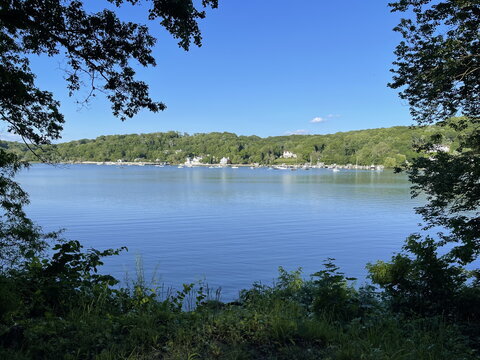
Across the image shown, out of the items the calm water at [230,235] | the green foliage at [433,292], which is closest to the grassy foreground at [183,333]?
the green foliage at [433,292]

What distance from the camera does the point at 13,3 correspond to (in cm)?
572

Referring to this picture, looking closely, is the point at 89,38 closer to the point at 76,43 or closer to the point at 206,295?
the point at 76,43

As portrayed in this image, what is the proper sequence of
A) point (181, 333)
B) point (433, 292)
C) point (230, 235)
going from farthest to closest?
1. point (230, 235)
2. point (433, 292)
3. point (181, 333)

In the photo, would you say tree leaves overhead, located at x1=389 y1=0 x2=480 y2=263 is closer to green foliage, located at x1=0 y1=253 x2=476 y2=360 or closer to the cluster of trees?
the cluster of trees

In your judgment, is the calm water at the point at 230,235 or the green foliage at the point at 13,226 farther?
the calm water at the point at 230,235

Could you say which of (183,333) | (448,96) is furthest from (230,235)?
(183,333)

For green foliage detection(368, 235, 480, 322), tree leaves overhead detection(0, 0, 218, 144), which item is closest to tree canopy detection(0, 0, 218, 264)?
tree leaves overhead detection(0, 0, 218, 144)

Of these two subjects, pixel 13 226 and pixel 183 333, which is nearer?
pixel 183 333

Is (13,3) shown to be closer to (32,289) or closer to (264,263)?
(32,289)

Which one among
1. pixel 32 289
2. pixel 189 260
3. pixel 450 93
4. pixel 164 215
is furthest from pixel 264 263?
pixel 164 215

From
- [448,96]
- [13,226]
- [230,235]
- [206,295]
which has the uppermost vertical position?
[448,96]

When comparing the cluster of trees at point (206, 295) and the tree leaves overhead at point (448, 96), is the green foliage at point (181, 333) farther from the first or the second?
A: the tree leaves overhead at point (448, 96)

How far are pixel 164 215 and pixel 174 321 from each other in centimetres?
3125

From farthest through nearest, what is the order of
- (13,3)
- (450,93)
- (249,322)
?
(450,93) → (13,3) → (249,322)
